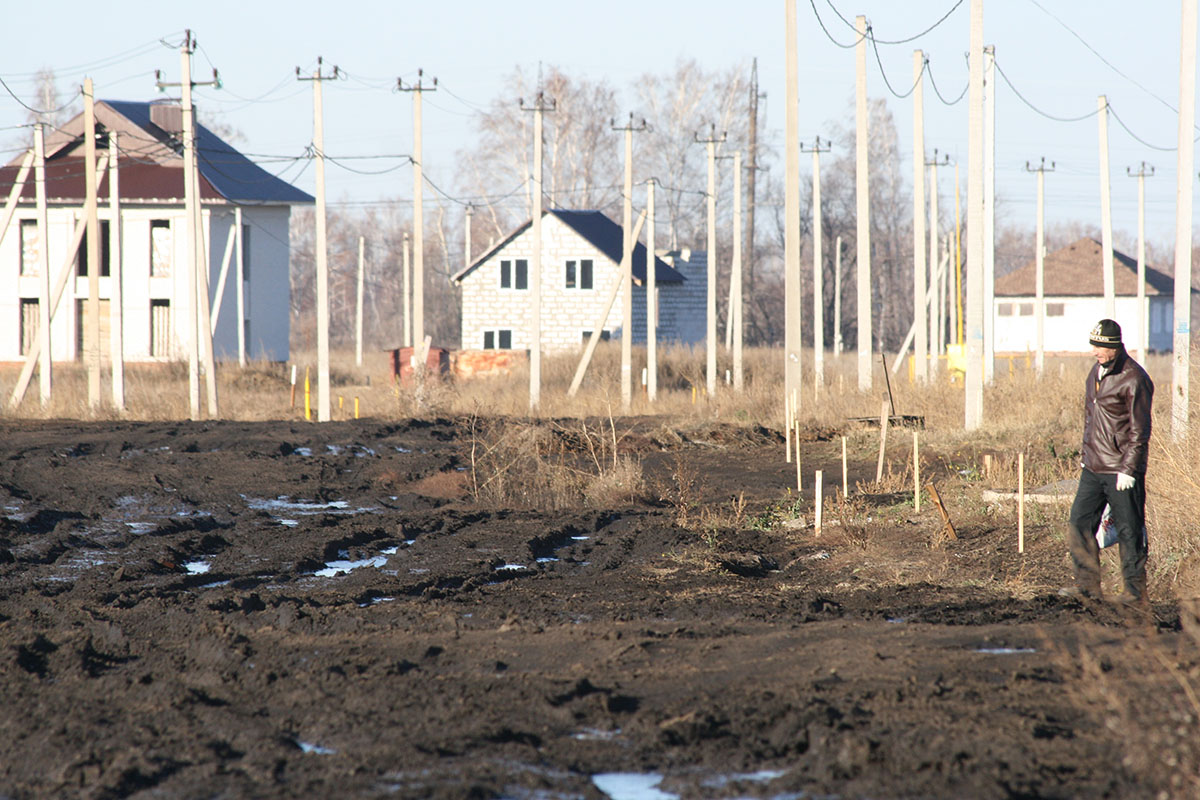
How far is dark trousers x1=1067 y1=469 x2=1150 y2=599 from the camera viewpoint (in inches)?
330

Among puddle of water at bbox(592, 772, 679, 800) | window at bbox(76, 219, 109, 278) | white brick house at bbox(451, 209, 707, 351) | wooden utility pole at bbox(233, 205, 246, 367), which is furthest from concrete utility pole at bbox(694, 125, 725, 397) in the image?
puddle of water at bbox(592, 772, 679, 800)

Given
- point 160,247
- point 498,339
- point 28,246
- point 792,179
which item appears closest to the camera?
point 792,179

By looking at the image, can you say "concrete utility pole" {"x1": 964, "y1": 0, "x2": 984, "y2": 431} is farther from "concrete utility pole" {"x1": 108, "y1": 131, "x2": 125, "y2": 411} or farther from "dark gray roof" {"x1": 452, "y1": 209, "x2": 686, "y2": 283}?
"dark gray roof" {"x1": 452, "y1": 209, "x2": 686, "y2": 283}

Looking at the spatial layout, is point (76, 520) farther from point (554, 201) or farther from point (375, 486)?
point (554, 201)

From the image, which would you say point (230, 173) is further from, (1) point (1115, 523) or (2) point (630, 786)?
(2) point (630, 786)

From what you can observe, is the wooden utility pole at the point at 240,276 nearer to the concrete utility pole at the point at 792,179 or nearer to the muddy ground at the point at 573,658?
the concrete utility pole at the point at 792,179

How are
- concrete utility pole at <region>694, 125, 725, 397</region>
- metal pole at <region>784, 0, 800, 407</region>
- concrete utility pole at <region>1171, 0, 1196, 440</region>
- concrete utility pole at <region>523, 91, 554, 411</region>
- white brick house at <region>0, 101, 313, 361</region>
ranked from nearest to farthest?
concrete utility pole at <region>1171, 0, 1196, 440</region> → metal pole at <region>784, 0, 800, 407</region> → concrete utility pole at <region>523, 91, 554, 411</region> → concrete utility pole at <region>694, 125, 725, 397</region> → white brick house at <region>0, 101, 313, 361</region>

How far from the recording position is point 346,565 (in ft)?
38.3

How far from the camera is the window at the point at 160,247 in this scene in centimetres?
4516

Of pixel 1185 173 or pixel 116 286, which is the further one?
pixel 116 286

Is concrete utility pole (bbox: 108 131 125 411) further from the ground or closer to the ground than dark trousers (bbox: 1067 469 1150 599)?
further from the ground

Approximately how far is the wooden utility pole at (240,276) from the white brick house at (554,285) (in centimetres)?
1027

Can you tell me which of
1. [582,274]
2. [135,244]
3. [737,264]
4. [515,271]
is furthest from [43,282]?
[582,274]

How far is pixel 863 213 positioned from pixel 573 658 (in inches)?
912
